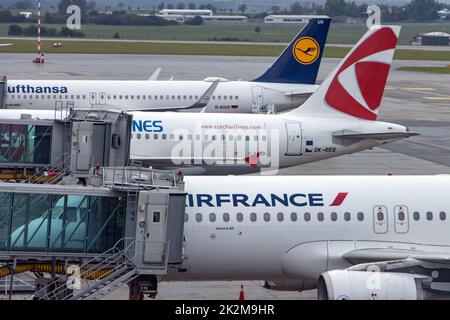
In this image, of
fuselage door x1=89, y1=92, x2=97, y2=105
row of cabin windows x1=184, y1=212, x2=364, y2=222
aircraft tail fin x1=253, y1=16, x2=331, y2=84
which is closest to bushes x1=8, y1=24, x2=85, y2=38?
aircraft tail fin x1=253, y1=16, x2=331, y2=84

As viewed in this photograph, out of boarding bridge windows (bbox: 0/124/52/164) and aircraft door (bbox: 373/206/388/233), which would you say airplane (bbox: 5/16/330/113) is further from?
aircraft door (bbox: 373/206/388/233)

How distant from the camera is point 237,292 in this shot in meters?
30.1

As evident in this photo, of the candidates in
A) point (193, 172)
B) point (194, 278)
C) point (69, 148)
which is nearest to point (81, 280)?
point (194, 278)

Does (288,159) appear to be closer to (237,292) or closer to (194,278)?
(237,292)

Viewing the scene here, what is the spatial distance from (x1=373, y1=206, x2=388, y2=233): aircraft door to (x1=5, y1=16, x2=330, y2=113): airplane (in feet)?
108

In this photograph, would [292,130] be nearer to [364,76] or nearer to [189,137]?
[364,76]

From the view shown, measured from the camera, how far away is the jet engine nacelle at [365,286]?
2192 centimetres

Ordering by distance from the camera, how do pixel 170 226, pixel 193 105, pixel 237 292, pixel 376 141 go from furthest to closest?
pixel 193 105, pixel 376 141, pixel 237 292, pixel 170 226

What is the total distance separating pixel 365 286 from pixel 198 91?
41286mm

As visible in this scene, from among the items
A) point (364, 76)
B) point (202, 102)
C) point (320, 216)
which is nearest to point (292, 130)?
point (364, 76)

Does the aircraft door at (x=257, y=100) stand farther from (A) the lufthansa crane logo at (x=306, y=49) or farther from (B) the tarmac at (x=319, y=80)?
(B) the tarmac at (x=319, y=80)

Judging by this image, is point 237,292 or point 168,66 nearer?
point 237,292

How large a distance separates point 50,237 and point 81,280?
49.0 inches

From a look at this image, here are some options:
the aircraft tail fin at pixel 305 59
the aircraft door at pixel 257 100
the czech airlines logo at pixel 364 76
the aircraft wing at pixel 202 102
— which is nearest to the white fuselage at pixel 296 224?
the czech airlines logo at pixel 364 76
